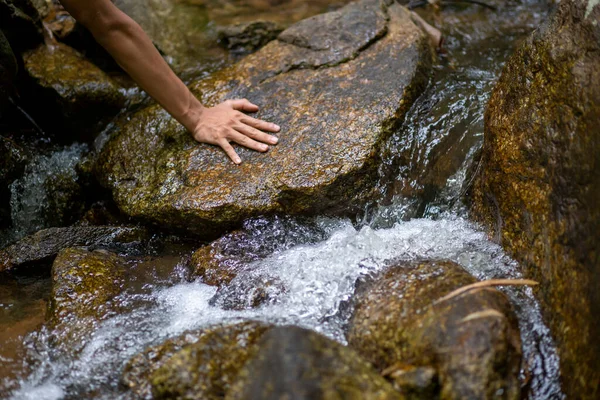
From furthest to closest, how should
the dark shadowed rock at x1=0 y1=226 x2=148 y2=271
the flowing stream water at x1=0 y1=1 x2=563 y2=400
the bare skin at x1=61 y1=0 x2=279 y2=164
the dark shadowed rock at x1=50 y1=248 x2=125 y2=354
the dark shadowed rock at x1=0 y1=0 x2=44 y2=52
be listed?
the dark shadowed rock at x1=0 y1=0 x2=44 y2=52 → the dark shadowed rock at x1=0 y1=226 x2=148 y2=271 → the bare skin at x1=61 y1=0 x2=279 y2=164 → the dark shadowed rock at x1=50 y1=248 x2=125 y2=354 → the flowing stream water at x1=0 y1=1 x2=563 y2=400

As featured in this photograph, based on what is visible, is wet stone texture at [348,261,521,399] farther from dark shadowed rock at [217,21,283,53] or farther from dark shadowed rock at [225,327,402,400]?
dark shadowed rock at [217,21,283,53]

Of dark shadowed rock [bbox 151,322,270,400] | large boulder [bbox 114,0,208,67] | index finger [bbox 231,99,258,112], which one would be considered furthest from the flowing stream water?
large boulder [bbox 114,0,208,67]

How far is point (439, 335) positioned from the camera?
1908 millimetres

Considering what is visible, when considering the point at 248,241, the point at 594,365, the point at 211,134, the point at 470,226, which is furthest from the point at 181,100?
the point at 594,365

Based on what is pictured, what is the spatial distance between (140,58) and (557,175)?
247 centimetres

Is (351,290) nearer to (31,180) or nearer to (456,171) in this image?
(456,171)

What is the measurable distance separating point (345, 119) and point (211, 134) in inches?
35.5

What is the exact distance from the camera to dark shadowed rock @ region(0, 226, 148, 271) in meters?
3.04

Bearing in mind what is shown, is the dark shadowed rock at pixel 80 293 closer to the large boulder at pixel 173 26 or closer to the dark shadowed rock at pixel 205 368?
the dark shadowed rock at pixel 205 368

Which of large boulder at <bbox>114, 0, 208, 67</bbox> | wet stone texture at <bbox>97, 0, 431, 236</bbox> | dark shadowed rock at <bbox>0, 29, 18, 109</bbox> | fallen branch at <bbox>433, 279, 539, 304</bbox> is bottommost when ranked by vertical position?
fallen branch at <bbox>433, 279, 539, 304</bbox>

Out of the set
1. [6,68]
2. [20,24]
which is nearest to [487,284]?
[6,68]

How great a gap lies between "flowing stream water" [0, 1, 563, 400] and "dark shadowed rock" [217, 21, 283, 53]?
186 cm

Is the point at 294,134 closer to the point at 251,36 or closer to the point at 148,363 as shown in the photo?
the point at 148,363

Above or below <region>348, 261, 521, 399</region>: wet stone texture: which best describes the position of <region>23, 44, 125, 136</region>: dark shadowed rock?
above
